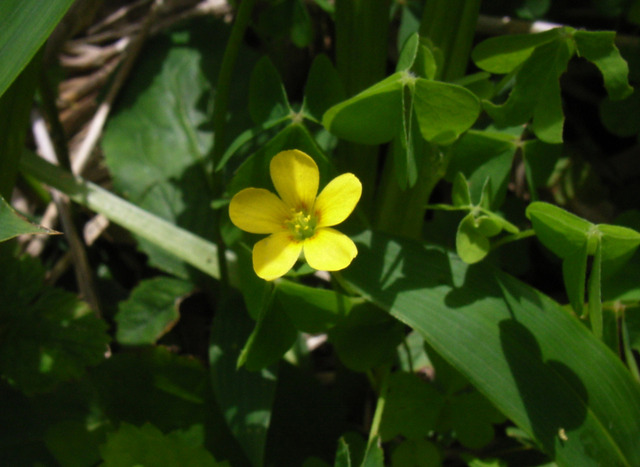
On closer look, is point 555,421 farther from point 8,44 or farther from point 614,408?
point 8,44

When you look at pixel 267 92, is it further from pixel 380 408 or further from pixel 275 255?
pixel 380 408

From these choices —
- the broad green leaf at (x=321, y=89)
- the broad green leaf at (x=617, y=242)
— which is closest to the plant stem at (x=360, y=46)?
the broad green leaf at (x=321, y=89)

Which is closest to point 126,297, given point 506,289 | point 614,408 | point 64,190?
point 64,190

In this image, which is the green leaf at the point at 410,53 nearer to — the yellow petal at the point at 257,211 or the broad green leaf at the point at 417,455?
the yellow petal at the point at 257,211

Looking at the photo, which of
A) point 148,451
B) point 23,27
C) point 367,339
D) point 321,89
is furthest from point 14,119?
point 367,339

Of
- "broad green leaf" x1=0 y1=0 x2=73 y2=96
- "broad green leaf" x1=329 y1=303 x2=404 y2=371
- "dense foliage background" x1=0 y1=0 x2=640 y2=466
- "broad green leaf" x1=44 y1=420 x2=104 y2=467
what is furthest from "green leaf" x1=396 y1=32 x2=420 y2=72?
"broad green leaf" x1=44 y1=420 x2=104 y2=467

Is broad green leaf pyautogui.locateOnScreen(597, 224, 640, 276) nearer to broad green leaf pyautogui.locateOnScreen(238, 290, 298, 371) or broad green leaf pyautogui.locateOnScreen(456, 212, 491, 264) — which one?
broad green leaf pyautogui.locateOnScreen(456, 212, 491, 264)
